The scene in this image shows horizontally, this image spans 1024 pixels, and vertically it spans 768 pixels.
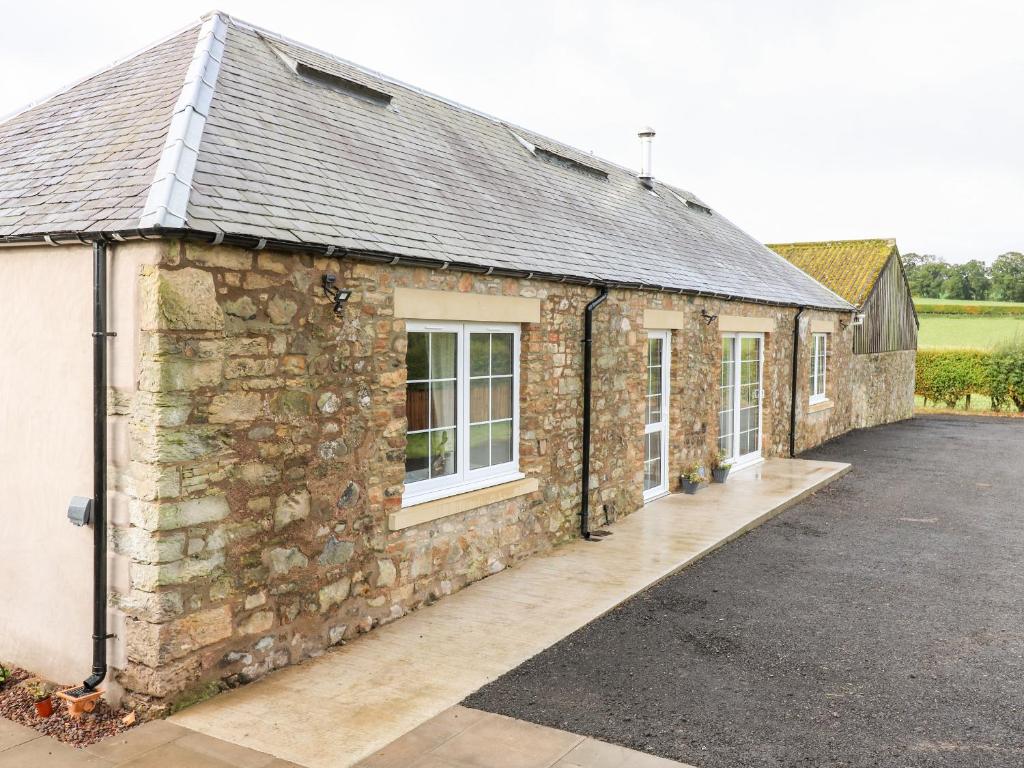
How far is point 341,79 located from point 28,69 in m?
37.0

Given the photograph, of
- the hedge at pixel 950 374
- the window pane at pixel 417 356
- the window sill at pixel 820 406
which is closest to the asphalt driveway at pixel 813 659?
the window pane at pixel 417 356

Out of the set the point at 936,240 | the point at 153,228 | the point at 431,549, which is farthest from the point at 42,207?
the point at 936,240

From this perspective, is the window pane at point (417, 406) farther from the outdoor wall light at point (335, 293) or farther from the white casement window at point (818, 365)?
the white casement window at point (818, 365)

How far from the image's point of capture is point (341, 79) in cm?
862

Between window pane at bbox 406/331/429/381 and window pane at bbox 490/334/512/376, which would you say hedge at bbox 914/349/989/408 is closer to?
window pane at bbox 490/334/512/376

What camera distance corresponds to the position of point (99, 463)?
4766 millimetres

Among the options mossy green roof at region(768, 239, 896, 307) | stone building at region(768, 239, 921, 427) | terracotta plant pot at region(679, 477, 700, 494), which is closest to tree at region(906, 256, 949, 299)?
stone building at region(768, 239, 921, 427)

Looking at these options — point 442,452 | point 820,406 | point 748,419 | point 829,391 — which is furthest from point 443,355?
point 829,391

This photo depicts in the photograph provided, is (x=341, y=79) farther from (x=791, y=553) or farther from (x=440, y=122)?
(x=791, y=553)

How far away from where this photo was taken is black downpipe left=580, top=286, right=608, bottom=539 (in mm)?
8844

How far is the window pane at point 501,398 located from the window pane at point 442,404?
0.64 m

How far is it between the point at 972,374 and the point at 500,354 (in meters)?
25.1

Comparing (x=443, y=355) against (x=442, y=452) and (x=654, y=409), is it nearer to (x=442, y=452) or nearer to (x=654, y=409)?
(x=442, y=452)

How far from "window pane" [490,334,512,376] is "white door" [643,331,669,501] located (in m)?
3.27
